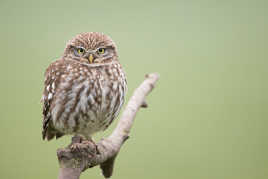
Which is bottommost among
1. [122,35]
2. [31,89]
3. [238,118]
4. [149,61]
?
[238,118]

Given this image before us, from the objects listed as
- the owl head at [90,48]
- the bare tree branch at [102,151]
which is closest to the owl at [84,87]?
the owl head at [90,48]

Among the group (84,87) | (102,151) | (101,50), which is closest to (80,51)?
(101,50)

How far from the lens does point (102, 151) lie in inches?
79.9

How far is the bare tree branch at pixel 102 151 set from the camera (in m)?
1.70

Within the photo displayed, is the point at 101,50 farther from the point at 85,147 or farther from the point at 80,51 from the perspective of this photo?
the point at 85,147

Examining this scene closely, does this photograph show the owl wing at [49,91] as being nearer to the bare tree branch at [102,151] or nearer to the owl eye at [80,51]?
the owl eye at [80,51]

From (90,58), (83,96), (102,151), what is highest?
(90,58)

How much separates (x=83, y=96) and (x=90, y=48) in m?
0.34

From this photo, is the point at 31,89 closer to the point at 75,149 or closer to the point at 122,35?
the point at 122,35

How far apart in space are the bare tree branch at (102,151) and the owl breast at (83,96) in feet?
0.54

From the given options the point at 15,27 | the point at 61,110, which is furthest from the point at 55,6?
the point at 61,110

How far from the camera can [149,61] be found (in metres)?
4.12

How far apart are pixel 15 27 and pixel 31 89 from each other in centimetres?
110

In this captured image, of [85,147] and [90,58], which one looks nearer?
[85,147]
